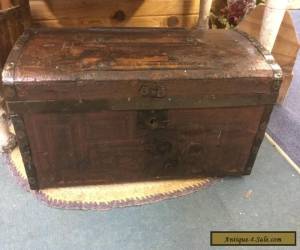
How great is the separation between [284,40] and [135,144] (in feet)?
3.19

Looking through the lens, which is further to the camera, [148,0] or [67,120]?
[148,0]

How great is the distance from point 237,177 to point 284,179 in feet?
0.58

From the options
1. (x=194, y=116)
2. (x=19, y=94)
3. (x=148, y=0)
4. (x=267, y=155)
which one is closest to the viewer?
(x=19, y=94)

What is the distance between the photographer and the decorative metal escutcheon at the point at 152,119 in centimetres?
97

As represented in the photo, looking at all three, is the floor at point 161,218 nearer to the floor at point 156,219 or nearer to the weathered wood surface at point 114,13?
the floor at point 156,219

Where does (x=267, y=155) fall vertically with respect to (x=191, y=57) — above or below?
below

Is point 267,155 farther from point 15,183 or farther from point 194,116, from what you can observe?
point 15,183

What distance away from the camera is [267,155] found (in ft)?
4.32

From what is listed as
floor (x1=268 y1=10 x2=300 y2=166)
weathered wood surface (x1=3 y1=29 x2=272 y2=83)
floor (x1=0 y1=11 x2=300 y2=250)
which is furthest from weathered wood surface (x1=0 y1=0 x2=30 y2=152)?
floor (x1=268 y1=10 x2=300 y2=166)

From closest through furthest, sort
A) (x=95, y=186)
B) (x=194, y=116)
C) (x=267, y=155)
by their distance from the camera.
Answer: (x=194, y=116), (x=95, y=186), (x=267, y=155)

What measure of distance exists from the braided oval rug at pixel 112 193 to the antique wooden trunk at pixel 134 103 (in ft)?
0.10

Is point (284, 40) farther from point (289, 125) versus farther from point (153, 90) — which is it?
point (153, 90)

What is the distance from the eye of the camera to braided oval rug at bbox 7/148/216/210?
1.07m

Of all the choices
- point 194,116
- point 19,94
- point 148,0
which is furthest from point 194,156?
point 148,0
